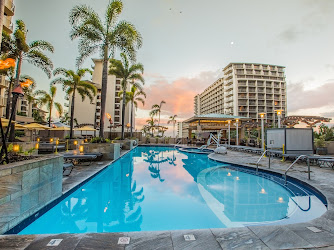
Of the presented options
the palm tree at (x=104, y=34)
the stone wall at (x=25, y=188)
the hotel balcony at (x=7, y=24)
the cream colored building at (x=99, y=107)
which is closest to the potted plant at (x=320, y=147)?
the palm tree at (x=104, y=34)

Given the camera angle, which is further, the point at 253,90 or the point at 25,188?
the point at 253,90

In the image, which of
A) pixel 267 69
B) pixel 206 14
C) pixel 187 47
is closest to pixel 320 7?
pixel 206 14

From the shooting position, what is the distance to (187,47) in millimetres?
18578

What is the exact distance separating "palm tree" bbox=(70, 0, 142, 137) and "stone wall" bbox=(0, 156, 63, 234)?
7.57 meters

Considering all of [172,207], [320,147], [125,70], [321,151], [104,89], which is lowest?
[172,207]

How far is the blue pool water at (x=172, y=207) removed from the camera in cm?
359

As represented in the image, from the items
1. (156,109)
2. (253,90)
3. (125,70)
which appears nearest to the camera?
(125,70)

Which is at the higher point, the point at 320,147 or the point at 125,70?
the point at 125,70

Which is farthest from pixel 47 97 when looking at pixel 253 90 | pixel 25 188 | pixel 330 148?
pixel 253 90

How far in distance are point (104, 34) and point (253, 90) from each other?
202ft

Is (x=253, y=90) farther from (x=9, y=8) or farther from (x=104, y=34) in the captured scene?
(x=9, y=8)

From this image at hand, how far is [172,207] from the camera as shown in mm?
4578

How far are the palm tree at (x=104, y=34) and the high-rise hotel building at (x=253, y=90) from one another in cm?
5436

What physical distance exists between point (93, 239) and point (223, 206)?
3583 mm
